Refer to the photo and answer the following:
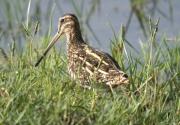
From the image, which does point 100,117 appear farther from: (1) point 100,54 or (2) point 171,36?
(2) point 171,36

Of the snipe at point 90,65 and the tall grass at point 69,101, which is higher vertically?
the snipe at point 90,65

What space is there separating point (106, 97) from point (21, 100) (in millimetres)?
794

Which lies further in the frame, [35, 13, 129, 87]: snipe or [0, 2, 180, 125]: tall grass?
[35, 13, 129, 87]: snipe

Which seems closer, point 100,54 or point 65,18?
point 100,54

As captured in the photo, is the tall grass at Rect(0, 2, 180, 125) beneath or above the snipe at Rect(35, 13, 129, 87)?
beneath

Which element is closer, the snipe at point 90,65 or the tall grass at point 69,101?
the tall grass at point 69,101

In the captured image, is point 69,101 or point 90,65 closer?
point 69,101

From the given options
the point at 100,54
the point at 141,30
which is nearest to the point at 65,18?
the point at 100,54

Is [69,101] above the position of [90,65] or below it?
below

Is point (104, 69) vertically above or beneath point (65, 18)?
beneath

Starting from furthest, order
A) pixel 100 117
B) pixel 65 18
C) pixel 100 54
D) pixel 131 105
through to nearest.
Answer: pixel 65 18, pixel 100 54, pixel 131 105, pixel 100 117

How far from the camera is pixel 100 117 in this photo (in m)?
4.75

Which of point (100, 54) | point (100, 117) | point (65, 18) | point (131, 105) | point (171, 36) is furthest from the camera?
point (171, 36)

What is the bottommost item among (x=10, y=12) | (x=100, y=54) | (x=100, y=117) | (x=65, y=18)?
(x=100, y=117)
